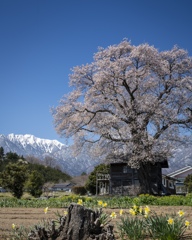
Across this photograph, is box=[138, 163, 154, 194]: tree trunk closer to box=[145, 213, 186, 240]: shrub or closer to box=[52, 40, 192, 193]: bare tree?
box=[52, 40, 192, 193]: bare tree

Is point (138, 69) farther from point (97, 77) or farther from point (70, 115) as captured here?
point (70, 115)

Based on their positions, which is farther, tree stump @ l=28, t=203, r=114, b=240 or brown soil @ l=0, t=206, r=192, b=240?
brown soil @ l=0, t=206, r=192, b=240

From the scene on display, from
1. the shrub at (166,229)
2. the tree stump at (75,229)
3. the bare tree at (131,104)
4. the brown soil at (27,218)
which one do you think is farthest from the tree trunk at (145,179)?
the tree stump at (75,229)

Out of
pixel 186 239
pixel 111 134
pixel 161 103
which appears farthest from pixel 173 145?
pixel 186 239

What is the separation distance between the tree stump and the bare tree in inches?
713

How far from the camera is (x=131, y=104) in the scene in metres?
23.7

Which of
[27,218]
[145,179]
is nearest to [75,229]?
[27,218]

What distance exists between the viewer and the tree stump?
4.23 m

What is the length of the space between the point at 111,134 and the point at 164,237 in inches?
765

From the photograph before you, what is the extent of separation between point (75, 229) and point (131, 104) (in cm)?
2009

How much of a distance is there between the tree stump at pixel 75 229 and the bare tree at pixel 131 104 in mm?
18107

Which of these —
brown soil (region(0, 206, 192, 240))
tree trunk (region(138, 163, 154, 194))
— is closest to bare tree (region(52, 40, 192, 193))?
tree trunk (region(138, 163, 154, 194))

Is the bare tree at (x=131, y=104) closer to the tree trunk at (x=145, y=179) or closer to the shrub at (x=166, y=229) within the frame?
the tree trunk at (x=145, y=179)

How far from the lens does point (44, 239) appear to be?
4.24 metres
